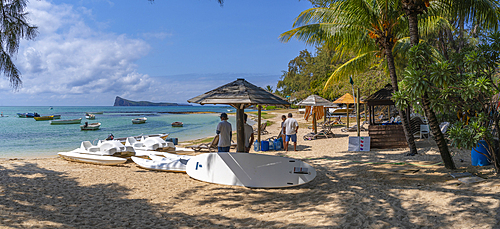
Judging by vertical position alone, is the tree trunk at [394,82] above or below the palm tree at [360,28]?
below

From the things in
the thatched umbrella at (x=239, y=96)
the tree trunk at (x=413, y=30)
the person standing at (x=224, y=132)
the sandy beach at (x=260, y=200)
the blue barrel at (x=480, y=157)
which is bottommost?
the sandy beach at (x=260, y=200)

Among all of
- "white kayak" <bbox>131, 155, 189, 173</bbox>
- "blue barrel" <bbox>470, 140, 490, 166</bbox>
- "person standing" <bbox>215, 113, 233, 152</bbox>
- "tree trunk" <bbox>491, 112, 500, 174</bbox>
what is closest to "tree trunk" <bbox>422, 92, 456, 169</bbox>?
"blue barrel" <bbox>470, 140, 490, 166</bbox>

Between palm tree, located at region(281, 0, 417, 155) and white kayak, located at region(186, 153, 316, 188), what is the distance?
4548 millimetres

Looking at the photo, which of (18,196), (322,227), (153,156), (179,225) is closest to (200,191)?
(179,225)

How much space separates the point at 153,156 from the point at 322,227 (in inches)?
282

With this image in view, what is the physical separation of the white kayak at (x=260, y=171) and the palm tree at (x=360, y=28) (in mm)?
4548

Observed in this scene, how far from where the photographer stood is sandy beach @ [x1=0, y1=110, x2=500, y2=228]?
12.7 feet

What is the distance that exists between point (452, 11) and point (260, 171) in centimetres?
697

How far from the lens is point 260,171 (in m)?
6.09

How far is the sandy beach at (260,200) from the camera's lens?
3.88 meters

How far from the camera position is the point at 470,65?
498 cm

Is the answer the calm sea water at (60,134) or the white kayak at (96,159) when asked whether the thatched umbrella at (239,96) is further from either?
the calm sea water at (60,134)

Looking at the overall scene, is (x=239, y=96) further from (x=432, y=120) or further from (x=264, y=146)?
(x=264, y=146)

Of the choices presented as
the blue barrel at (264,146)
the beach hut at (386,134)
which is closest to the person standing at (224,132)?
the blue barrel at (264,146)
